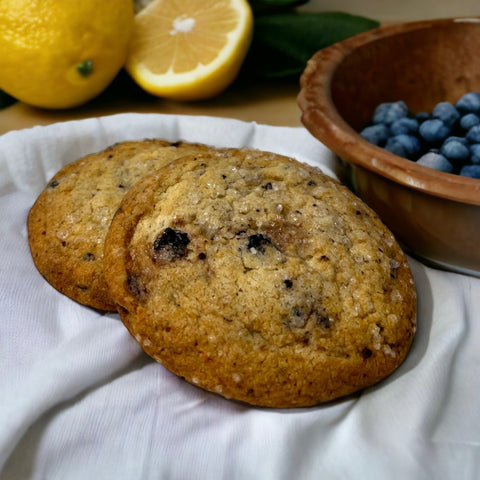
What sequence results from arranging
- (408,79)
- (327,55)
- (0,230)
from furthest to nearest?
(408,79), (327,55), (0,230)

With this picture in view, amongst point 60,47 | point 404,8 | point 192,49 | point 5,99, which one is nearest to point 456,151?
point 192,49

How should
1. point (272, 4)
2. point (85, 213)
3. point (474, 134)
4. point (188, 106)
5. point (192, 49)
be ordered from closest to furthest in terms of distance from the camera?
point (85, 213)
point (474, 134)
point (192, 49)
point (188, 106)
point (272, 4)

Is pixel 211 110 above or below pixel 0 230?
below

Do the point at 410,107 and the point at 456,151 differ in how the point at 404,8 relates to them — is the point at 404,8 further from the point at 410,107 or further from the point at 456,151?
the point at 456,151

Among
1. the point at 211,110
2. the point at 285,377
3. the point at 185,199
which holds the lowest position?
the point at 211,110

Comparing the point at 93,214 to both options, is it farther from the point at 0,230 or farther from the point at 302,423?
the point at 302,423

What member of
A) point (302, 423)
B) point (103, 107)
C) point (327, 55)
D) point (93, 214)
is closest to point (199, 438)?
point (302, 423)
